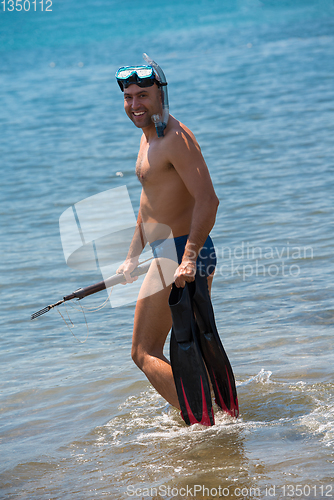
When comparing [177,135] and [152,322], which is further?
[152,322]

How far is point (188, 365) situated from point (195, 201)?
0.89 m

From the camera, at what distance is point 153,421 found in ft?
12.6

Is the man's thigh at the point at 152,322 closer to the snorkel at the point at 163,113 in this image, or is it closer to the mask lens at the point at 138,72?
the snorkel at the point at 163,113

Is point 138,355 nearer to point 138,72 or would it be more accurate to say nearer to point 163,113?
point 163,113

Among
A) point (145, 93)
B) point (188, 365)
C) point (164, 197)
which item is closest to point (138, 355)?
point (188, 365)

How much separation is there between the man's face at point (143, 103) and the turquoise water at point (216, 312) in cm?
180

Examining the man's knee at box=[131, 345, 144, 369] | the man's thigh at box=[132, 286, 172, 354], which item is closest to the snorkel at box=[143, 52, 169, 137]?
the man's thigh at box=[132, 286, 172, 354]

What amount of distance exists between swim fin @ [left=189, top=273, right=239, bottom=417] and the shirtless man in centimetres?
13

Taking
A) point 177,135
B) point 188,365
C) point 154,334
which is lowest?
point 188,365

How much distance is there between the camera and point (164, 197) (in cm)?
351

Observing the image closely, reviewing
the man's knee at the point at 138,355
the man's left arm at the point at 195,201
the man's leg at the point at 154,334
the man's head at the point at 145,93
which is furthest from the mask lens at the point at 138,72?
the man's knee at the point at 138,355

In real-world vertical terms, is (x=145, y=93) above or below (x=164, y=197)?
above

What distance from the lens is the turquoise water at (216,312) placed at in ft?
10.7

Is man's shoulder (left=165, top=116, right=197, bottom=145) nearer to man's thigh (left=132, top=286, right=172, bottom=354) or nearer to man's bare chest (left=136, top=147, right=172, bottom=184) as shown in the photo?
man's bare chest (left=136, top=147, right=172, bottom=184)
